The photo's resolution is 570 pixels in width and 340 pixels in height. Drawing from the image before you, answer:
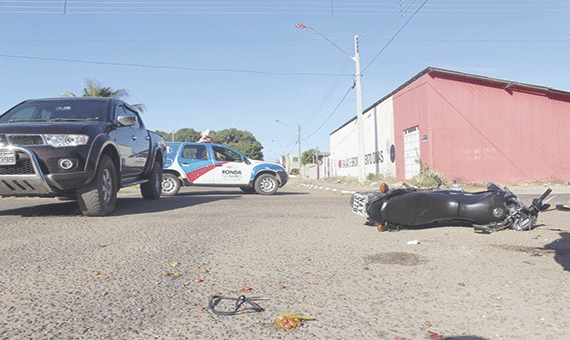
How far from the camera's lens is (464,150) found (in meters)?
19.3

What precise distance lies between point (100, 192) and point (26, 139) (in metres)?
1.19

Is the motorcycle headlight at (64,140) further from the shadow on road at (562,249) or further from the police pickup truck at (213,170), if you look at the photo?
the police pickup truck at (213,170)

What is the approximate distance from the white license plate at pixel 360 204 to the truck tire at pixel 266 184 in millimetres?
8334

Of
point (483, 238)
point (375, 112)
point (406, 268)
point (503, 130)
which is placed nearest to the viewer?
point (406, 268)

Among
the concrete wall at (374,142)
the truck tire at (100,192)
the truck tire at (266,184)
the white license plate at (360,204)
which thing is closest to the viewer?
the white license plate at (360,204)

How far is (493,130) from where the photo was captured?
63.4ft

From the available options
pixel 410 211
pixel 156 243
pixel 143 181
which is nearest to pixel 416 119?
pixel 143 181

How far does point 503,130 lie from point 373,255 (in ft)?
57.8

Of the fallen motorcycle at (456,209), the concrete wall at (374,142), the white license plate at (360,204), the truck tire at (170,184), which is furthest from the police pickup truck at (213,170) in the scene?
the concrete wall at (374,142)

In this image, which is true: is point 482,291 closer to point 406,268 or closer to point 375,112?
point 406,268

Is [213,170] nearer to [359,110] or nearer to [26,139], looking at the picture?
[26,139]

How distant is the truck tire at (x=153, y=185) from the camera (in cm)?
976

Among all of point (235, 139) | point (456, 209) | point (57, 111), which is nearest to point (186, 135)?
point (235, 139)

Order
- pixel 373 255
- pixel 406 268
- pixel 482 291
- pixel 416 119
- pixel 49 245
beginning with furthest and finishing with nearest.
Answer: pixel 416 119 → pixel 49 245 → pixel 373 255 → pixel 406 268 → pixel 482 291
